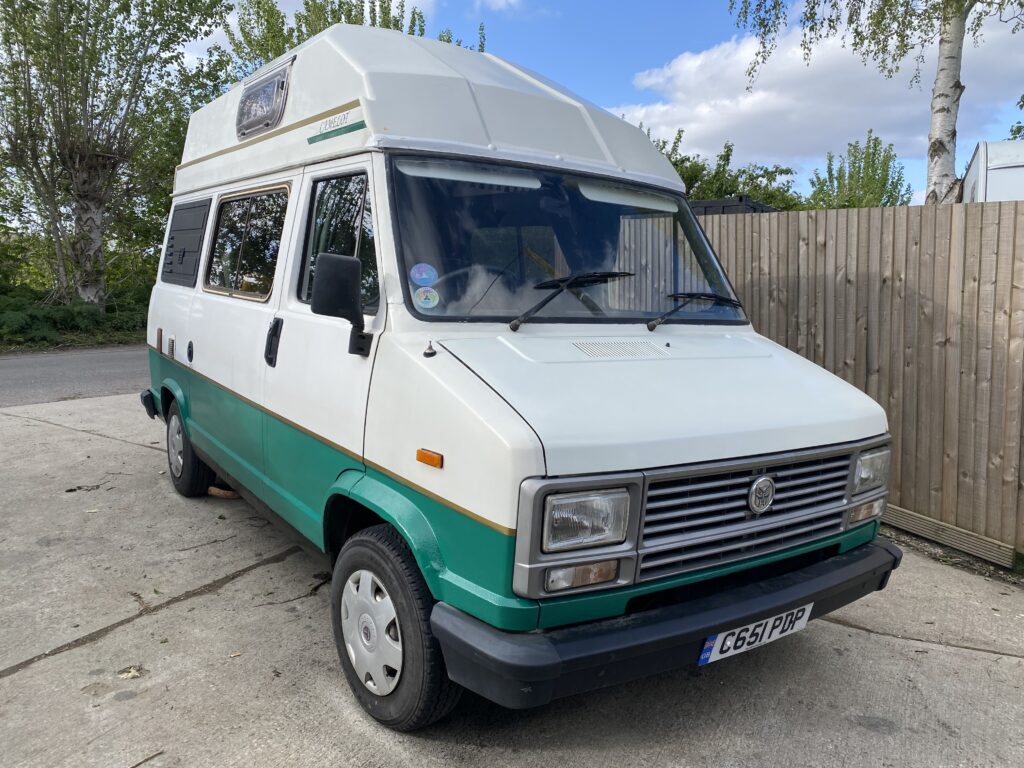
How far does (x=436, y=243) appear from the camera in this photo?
10.2ft

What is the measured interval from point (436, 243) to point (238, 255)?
6.29 feet

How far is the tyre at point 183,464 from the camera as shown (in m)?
5.56

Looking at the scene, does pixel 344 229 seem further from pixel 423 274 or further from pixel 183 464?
pixel 183 464

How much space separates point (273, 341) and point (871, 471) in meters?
2.78

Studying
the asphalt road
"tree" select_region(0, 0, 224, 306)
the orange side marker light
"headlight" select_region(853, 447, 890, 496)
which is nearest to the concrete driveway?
"headlight" select_region(853, 447, 890, 496)

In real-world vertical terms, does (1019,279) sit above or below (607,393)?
above

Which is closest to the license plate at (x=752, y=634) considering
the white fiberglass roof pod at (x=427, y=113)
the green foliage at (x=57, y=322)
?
the white fiberglass roof pod at (x=427, y=113)

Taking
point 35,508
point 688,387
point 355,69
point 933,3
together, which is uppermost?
point 933,3

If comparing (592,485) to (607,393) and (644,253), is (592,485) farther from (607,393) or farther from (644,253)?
(644,253)

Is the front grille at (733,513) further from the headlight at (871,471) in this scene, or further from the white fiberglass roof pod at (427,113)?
the white fiberglass roof pod at (427,113)

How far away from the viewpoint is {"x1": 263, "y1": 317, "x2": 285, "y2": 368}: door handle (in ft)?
12.3

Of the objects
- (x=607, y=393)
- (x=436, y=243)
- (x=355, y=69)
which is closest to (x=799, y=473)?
(x=607, y=393)

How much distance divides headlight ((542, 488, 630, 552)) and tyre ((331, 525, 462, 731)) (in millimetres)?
610

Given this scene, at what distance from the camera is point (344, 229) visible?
3.38 meters
